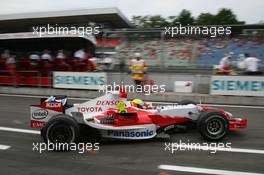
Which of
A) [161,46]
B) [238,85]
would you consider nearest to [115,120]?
[238,85]

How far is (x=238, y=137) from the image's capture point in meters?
7.87

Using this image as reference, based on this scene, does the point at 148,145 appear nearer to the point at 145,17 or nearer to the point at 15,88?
the point at 15,88

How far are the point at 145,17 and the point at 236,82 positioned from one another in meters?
31.8

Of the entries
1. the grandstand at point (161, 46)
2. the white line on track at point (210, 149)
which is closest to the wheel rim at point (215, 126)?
the white line on track at point (210, 149)

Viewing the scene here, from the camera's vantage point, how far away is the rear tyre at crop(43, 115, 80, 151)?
7043 millimetres

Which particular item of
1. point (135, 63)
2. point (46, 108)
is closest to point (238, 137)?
point (46, 108)

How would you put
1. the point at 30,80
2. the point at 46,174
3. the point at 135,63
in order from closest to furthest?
the point at 46,174, the point at 135,63, the point at 30,80

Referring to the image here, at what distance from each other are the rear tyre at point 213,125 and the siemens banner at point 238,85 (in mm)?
5465

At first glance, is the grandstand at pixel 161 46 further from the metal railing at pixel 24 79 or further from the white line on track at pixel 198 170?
the white line on track at pixel 198 170

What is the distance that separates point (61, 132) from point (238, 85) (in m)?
7.28

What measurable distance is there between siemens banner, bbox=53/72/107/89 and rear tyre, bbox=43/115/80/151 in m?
7.11

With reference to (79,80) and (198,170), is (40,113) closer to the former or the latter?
(198,170)

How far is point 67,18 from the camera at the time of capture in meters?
27.5

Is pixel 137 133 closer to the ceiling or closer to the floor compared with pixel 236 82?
closer to the floor
